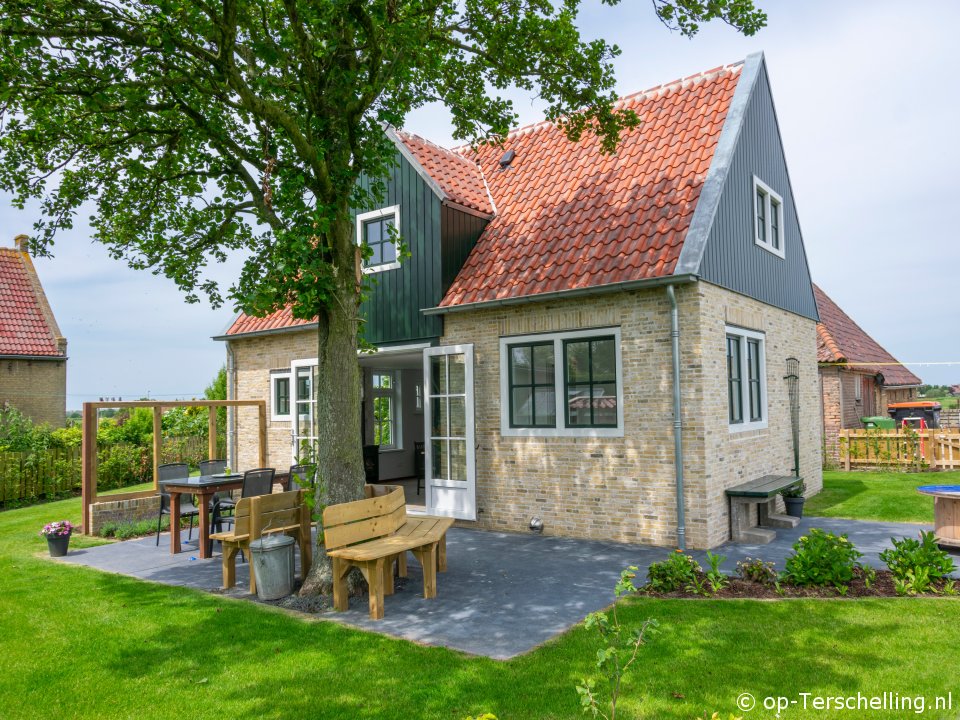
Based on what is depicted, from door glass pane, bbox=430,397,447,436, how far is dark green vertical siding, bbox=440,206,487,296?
6.42ft

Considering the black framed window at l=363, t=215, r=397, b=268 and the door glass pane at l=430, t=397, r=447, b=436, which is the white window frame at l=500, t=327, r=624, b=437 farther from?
the black framed window at l=363, t=215, r=397, b=268

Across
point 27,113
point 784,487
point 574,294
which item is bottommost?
point 784,487

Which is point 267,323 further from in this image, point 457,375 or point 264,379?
point 457,375

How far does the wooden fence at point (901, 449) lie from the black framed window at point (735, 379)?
9.71m

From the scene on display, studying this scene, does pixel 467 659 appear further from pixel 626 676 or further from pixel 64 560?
pixel 64 560

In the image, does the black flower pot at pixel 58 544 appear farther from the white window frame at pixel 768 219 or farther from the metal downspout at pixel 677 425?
the white window frame at pixel 768 219

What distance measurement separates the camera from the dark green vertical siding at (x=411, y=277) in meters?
12.0

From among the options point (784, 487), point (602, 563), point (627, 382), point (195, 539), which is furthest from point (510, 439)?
point (195, 539)

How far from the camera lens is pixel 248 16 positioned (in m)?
7.40

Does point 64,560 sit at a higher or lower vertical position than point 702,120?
lower

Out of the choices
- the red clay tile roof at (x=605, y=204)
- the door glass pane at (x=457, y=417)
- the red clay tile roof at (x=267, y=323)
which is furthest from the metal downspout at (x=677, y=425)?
the red clay tile roof at (x=267, y=323)

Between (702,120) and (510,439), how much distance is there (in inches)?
252

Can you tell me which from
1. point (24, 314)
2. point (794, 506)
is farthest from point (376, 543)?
point (24, 314)

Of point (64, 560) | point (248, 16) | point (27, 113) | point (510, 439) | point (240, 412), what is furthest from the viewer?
point (240, 412)
